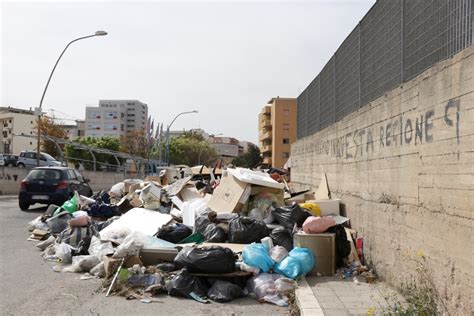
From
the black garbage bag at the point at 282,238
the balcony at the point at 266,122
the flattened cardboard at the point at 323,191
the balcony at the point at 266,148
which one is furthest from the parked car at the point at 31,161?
the balcony at the point at 266,122

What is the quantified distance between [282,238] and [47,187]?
931 centimetres

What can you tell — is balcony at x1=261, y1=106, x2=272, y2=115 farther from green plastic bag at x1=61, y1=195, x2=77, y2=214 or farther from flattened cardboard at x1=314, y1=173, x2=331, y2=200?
flattened cardboard at x1=314, y1=173, x2=331, y2=200

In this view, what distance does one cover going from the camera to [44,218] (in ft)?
33.8

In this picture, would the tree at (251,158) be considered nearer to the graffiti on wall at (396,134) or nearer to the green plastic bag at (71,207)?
the green plastic bag at (71,207)

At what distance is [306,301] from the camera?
507 centimetres

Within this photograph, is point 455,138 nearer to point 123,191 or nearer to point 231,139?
point 123,191

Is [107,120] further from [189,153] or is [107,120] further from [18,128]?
[189,153]

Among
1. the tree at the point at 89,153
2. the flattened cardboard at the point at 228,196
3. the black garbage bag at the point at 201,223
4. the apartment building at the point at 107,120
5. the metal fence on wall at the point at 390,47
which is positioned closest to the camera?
the metal fence on wall at the point at 390,47

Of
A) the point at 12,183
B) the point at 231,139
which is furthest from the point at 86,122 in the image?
the point at 12,183

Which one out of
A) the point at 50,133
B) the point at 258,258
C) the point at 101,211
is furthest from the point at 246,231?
the point at 50,133

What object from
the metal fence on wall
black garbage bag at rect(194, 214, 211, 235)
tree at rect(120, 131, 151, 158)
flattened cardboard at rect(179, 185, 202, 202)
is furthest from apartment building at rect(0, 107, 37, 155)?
black garbage bag at rect(194, 214, 211, 235)

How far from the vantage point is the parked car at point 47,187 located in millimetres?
13836

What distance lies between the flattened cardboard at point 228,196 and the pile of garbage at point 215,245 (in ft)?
0.08

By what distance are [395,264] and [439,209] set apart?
1.38 metres
